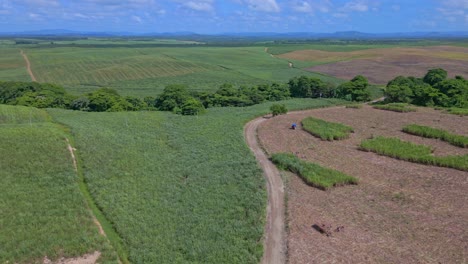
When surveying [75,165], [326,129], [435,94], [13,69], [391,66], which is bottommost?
[13,69]

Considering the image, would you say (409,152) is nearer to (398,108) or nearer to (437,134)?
(437,134)

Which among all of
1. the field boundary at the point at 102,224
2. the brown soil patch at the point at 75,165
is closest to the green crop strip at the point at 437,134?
the field boundary at the point at 102,224

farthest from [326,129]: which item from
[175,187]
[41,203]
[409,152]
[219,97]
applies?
[41,203]

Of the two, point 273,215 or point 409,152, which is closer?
point 273,215

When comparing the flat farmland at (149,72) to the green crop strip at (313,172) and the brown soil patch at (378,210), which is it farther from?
the brown soil patch at (378,210)

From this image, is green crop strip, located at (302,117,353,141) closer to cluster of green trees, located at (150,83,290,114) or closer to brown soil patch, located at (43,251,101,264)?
cluster of green trees, located at (150,83,290,114)

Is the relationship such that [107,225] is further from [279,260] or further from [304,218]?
[304,218]
